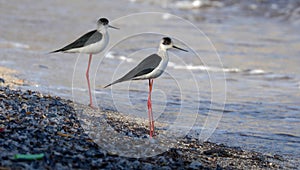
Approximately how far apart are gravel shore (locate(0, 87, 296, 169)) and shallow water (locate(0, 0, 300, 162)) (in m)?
1.00

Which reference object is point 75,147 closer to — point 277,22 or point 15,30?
point 15,30

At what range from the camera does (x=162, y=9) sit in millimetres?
26859

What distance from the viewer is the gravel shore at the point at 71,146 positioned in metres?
6.02

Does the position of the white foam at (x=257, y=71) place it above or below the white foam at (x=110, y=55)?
below

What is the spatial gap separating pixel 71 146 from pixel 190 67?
829cm

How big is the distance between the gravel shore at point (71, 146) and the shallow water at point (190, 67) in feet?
3.28

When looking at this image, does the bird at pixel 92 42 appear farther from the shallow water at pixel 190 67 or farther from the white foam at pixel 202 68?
the white foam at pixel 202 68

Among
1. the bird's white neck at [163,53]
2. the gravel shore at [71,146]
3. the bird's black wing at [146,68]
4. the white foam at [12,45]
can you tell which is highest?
the white foam at [12,45]

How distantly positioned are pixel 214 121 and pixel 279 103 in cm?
214


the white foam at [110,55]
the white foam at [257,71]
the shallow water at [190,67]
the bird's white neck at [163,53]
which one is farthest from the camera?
the white foam at [110,55]

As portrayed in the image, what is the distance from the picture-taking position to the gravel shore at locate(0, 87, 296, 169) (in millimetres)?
6020

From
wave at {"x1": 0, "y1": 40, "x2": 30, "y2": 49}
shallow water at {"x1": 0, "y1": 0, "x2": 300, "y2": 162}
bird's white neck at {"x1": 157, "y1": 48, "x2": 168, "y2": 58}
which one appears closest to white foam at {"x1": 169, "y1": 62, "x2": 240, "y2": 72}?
shallow water at {"x1": 0, "y1": 0, "x2": 300, "y2": 162}

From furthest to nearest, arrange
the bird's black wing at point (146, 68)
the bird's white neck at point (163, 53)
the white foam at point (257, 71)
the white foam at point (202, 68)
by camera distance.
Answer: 1. the white foam at point (257, 71)
2. the white foam at point (202, 68)
3. the bird's white neck at point (163, 53)
4. the bird's black wing at point (146, 68)

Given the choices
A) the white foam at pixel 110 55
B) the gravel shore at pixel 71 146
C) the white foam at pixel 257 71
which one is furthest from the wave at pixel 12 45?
the gravel shore at pixel 71 146
